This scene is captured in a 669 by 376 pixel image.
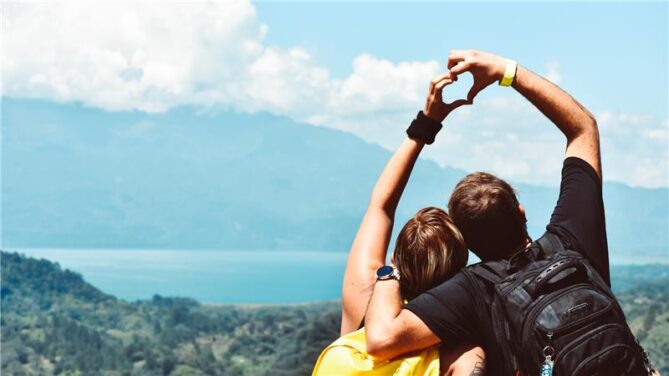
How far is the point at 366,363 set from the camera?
289 centimetres

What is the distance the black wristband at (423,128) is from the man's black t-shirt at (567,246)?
1.40ft

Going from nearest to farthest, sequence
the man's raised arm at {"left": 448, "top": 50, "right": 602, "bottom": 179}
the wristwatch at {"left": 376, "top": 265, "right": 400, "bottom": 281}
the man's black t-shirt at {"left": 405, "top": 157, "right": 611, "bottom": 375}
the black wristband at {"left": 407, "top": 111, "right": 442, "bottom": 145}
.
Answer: the man's black t-shirt at {"left": 405, "top": 157, "right": 611, "bottom": 375}
the wristwatch at {"left": 376, "top": 265, "right": 400, "bottom": 281}
the man's raised arm at {"left": 448, "top": 50, "right": 602, "bottom": 179}
the black wristband at {"left": 407, "top": 111, "right": 442, "bottom": 145}

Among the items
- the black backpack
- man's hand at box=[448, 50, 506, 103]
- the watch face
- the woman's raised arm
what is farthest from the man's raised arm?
the watch face

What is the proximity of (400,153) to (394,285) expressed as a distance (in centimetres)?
53

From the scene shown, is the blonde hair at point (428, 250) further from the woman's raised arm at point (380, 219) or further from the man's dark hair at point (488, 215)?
the woman's raised arm at point (380, 219)

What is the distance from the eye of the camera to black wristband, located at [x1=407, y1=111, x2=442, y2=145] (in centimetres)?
334

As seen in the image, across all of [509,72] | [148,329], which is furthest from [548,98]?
[148,329]

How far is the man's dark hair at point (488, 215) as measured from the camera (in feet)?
9.57

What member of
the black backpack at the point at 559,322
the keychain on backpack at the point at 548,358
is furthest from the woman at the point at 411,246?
the keychain on backpack at the point at 548,358

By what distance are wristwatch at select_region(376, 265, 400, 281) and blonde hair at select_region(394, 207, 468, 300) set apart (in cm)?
2

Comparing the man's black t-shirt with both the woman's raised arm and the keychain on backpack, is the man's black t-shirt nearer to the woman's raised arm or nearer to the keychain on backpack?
the keychain on backpack

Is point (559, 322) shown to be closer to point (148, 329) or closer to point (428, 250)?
point (428, 250)

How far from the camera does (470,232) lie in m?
2.96

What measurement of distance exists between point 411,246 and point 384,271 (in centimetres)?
14
